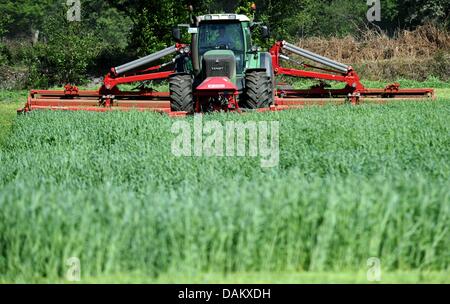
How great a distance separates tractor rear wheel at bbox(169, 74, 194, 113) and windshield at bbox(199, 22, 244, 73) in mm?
718

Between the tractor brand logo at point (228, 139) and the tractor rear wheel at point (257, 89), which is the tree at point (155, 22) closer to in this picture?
the tractor rear wheel at point (257, 89)

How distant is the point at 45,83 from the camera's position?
31.3 meters

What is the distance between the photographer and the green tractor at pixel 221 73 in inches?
630

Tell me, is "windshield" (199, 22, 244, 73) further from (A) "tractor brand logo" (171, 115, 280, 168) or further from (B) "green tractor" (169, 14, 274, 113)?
(A) "tractor brand logo" (171, 115, 280, 168)

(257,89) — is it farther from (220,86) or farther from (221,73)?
(220,86)

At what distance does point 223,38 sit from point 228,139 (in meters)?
5.84

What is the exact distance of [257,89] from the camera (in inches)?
641

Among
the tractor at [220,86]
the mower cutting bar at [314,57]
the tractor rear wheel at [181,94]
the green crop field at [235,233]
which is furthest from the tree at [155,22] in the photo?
the green crop field at [235,233]

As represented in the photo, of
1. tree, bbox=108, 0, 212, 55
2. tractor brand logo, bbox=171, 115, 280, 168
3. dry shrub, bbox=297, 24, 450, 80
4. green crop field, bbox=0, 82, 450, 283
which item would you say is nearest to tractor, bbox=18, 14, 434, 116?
tractor brand logo, bbox=171, 115, 280, 168

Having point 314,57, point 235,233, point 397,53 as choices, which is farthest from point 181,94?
point 397,53

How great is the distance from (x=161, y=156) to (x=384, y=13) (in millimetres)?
47544

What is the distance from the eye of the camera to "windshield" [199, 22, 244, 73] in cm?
1678

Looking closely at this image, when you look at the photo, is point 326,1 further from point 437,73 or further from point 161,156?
point 161,156

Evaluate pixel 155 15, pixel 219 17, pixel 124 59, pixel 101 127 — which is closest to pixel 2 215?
pixel 101 127
